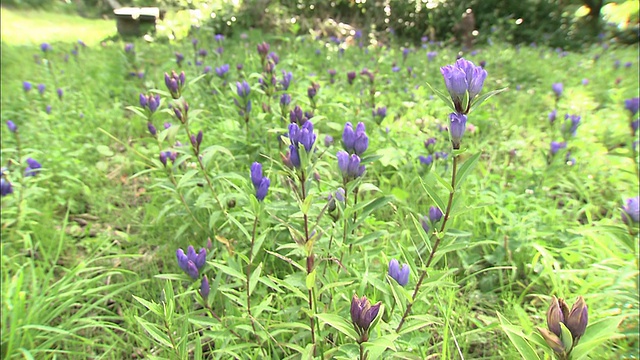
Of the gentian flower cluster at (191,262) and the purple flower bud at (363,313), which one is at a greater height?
the purple flower bud at (363,313)

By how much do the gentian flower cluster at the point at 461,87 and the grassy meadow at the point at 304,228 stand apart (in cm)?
3

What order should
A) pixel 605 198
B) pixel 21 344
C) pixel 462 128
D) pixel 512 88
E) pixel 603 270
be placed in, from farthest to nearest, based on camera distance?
pixel 512 88 → pixel 605 198 → pixel 603 270 → pixel 21 344 → pixel 462 128

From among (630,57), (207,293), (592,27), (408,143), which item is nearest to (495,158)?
(408,143)

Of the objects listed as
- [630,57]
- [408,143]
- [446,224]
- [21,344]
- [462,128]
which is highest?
[630,57]

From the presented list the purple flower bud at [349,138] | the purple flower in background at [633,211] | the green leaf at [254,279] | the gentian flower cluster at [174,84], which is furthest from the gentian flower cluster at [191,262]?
the purple flower in background at [633,211]

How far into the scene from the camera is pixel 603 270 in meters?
1.52

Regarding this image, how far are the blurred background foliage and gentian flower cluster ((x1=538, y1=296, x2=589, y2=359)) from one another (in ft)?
19.5

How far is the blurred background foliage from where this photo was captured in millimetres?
6305

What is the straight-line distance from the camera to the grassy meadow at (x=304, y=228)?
A: 105 centimetres

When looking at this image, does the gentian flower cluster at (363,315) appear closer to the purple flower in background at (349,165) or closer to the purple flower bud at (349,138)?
the purple flower in background at (349,165)

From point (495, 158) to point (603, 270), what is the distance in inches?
46.4

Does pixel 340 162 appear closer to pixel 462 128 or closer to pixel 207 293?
pixel 462 128

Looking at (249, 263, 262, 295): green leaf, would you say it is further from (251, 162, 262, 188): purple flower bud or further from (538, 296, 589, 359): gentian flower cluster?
(538, 296, 589, 359): gentian flower cluster

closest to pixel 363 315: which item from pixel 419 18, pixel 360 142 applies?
pixel 360 142
